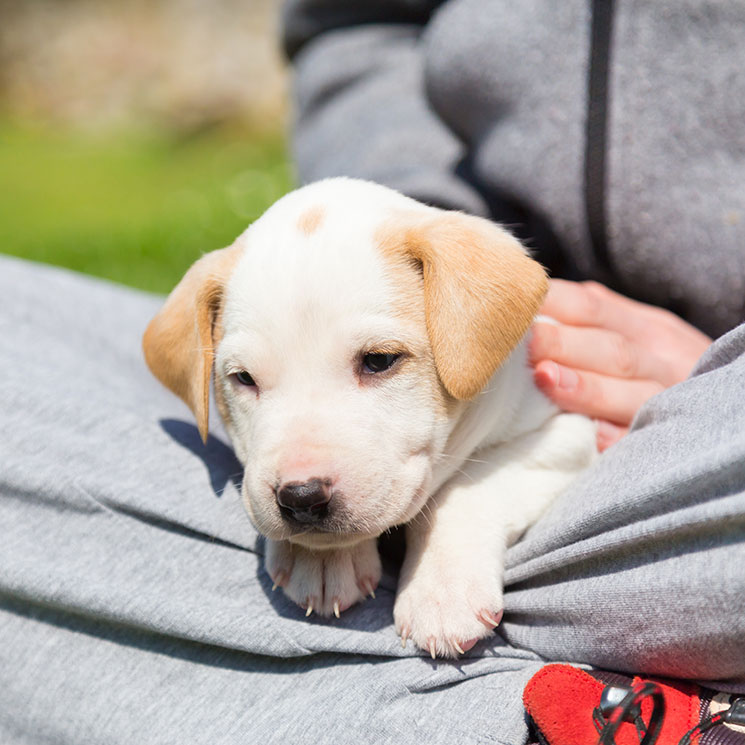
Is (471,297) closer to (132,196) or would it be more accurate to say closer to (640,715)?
(640,715)

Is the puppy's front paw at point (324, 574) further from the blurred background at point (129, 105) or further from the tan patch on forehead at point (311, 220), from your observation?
the blurred background at point (129, 105)

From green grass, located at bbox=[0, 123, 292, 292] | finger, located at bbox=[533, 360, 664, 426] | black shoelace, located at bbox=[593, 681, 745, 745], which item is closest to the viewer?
black shoelace, located at bbox=[593, 681, 745, 745]

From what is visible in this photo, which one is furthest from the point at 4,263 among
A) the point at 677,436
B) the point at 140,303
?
the point at 677,436

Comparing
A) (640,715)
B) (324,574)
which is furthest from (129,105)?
(640,715)

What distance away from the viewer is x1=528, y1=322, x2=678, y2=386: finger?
8.57 feet

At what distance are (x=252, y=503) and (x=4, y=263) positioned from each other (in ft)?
5.08

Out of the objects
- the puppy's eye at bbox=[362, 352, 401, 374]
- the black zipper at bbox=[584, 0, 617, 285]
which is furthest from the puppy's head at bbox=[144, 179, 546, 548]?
the black zipper at bbox=[584, 0, 617, 285]

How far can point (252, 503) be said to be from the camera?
2.05m

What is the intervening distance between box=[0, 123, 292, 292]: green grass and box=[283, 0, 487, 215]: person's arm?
0.49 meters

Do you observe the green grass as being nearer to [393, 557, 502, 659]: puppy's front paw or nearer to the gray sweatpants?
the gray sweatpants

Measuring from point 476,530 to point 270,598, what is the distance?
1.74 ft

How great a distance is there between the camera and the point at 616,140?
284 centimetres

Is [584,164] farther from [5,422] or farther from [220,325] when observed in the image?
[5,422]

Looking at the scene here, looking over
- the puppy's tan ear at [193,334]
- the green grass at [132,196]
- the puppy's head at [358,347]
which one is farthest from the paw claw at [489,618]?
the green grass at [132,196]
